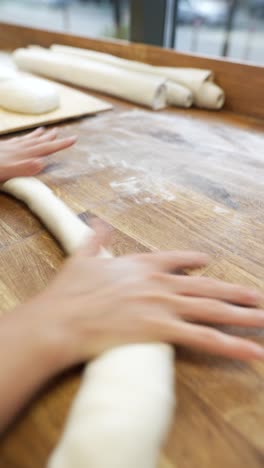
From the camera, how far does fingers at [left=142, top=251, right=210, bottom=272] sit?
0.49 m

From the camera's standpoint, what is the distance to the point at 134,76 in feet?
4.18

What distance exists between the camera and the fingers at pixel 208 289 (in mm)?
450

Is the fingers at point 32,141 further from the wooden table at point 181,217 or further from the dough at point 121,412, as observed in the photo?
the dough at point 121,412

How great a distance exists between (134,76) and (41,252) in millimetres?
918

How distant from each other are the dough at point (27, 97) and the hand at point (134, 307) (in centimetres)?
68

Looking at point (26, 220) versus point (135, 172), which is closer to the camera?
point (26, 220)

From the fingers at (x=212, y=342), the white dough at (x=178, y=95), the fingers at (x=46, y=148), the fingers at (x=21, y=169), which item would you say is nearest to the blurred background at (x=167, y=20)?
the white dough at (x=178, y=95)

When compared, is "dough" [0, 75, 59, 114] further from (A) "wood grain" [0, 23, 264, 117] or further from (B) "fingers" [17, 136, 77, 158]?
(A) "wood grain" [0, 23, 264, 117]

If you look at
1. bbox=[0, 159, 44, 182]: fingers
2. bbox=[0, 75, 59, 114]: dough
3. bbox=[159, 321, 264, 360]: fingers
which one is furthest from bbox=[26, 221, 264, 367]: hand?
bbox=[0, 75, 59, 114]: dough

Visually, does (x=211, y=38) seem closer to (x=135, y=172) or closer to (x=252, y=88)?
(x=252, y=88)

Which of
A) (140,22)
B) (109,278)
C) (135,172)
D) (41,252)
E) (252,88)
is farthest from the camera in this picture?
(140,22)

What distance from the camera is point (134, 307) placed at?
0.41 meters

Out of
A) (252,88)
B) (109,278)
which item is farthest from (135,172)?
(252,88)

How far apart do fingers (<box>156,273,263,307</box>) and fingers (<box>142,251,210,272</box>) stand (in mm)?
32
